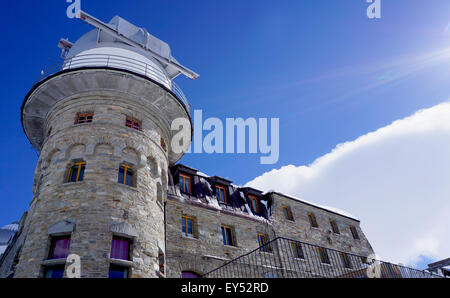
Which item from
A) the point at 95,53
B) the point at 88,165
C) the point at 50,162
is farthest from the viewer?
the point at 95,53

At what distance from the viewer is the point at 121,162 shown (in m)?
14.1

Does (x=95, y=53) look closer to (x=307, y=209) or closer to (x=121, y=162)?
(x=121, y=162)

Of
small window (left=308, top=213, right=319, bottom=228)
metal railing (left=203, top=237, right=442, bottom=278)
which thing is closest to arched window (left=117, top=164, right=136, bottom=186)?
metal railing (left=203, top=237, right=442, bottom=278)

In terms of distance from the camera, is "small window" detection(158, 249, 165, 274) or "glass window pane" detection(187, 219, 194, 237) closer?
"small window" detection(158, 249, 165, 274)

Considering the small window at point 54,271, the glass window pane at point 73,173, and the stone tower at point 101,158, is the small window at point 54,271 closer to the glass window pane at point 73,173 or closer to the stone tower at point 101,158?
the stone tower at point 101,158

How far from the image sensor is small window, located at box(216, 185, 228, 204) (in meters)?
21.0

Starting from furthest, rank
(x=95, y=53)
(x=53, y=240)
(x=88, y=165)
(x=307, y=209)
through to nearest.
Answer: (x=307, y=209), (x=95, y=53), (x=88, y=165), (x=53, y=240)

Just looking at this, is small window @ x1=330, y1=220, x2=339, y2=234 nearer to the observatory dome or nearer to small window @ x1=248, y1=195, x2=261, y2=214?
small window @ x1=248, y1=195, x2=261, y2=214

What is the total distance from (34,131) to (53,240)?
27.9 ft

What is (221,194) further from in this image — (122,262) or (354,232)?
(354,232)

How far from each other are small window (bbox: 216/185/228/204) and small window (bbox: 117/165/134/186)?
770 cm

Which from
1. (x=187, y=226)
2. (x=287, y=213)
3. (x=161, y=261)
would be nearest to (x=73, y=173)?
(x=161, y=261)

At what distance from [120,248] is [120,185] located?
2.53 metres
